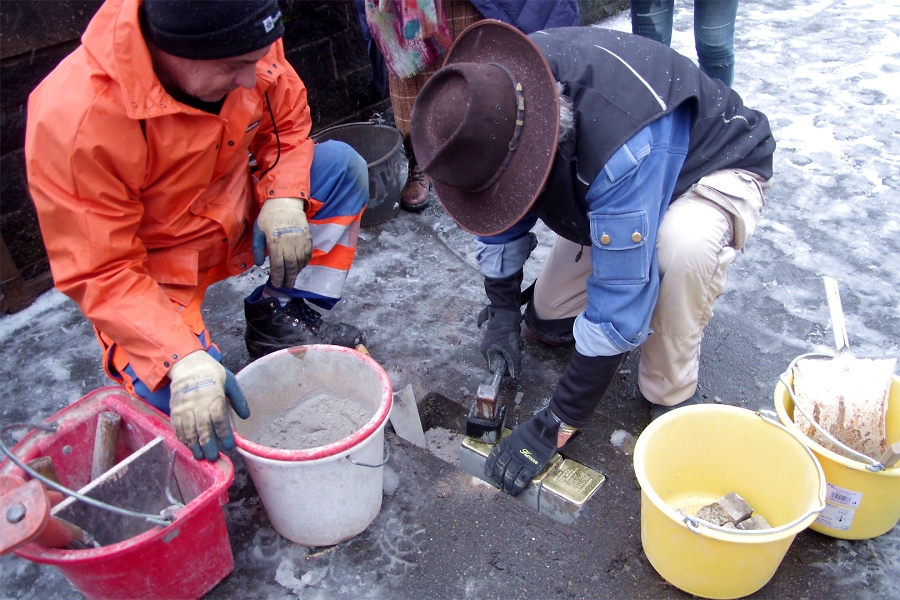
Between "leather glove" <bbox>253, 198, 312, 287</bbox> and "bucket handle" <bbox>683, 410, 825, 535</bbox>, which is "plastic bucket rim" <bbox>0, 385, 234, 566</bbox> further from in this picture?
"bucket handle" <bbox>683, 410, 825, 535</bbox>

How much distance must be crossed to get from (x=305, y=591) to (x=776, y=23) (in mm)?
5631

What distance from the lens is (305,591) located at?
1.79m

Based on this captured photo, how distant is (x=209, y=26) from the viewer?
62.6 inches

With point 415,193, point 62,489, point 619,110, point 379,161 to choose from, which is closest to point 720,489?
point 619,110

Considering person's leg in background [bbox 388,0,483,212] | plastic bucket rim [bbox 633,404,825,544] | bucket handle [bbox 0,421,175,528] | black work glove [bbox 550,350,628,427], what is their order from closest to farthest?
bucket handle [bbox 0,421,175,528], plastic bucket rim [bbox 633,404,825,544], black work glove [bbox 550,350,628,427], person's leg in background [bbox 388,0,483,212]

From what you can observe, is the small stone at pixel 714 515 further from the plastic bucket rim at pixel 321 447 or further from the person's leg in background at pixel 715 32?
the person's leg in background at pixel 715 32

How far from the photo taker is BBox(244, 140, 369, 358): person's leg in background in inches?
94.5

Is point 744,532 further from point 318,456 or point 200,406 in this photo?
point 200,406

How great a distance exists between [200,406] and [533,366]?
132cm

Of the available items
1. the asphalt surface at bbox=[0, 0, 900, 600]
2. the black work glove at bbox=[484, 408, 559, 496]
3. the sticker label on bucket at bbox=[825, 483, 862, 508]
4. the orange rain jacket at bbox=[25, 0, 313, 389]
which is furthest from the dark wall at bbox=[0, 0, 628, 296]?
the sticker label on bucket at bbox=[825, 483, 862, 508]

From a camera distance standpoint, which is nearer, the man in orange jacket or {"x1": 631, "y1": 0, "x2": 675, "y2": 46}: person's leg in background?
the man in orange jacket

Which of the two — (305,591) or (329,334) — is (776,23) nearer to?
(329,334)

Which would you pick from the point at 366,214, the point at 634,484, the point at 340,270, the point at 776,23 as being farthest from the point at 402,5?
the point at 776,23

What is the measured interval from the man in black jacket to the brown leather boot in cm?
156
